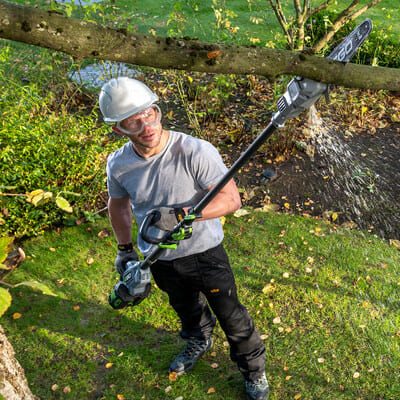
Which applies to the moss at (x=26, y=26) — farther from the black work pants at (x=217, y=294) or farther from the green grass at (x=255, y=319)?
the green grass at (x=255, y=319)

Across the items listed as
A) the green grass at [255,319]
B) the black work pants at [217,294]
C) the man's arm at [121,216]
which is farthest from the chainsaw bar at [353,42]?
the green grass at [255,319]

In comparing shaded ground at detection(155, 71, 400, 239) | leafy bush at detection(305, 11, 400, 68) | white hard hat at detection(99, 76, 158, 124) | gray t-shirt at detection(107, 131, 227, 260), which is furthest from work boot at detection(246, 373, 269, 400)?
leafy bush at detection(305, 11, 400, 68)

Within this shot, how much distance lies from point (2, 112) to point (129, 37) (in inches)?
141

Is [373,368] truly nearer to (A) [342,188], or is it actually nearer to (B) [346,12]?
(A) [342,188]

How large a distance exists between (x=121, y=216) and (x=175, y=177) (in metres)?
0.65

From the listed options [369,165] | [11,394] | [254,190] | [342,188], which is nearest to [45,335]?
[11,394]

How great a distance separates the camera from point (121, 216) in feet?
8.68

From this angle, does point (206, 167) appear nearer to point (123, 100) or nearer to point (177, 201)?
point (177, 201)

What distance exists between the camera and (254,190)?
16.1ft

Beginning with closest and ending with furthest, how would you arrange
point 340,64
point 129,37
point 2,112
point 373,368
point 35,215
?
point 129,37, point 340,64, point 373,368, point 35,215, point 2,112

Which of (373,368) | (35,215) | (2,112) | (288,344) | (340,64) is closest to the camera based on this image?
(340,64)

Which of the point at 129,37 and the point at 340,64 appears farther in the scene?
the point at 340,64

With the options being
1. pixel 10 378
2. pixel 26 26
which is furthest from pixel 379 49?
pixel 10 378

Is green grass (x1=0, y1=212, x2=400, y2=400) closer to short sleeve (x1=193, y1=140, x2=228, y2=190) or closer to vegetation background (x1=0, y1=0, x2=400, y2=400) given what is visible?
vegetation background (x1=0, y1=0, x2=400, y2=400)
